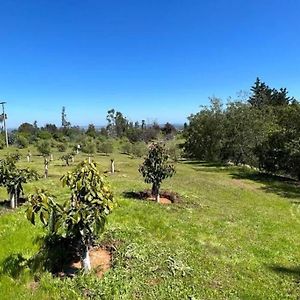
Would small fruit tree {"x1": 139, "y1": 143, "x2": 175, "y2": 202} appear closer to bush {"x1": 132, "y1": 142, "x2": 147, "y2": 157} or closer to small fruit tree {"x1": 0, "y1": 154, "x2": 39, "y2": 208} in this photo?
small fruit tree {"x1": 0, "y1": 154, "x2": 39, "y2": 208}

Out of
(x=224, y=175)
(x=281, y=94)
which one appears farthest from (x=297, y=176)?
(x=281, y=94)

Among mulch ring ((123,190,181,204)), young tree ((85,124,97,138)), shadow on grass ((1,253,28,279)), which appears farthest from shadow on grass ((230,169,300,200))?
young tree ((85,124,97,138))

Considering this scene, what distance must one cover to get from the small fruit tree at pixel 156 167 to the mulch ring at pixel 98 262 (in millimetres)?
7051

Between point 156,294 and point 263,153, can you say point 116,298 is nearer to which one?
point 156,294

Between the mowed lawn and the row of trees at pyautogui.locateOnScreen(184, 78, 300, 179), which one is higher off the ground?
the row of trees at pyautogui.locateOnScreen(184, 78, 300, 179)

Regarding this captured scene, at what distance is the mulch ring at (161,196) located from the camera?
57.0 feet

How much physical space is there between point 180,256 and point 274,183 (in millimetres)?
20554

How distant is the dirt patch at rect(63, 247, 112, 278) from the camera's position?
8773mm

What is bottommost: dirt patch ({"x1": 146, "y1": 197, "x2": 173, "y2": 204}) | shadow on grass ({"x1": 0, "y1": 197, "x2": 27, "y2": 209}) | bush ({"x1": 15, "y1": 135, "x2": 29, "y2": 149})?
shadow on grass ({"x1": 0, "y1": 197, "x2": 27, "y2": 209})

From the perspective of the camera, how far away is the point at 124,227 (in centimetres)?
1178

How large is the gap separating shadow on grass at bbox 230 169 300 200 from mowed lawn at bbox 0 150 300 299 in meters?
7.23

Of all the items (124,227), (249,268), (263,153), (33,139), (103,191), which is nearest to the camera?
(103,191)

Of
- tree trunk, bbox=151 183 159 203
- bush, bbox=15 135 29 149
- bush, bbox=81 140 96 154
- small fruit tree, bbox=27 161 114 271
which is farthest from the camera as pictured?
bush, bbox=15 135 29 149

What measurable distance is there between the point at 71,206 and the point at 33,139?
199 feet
